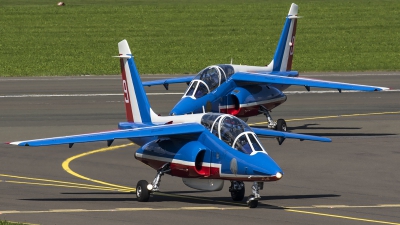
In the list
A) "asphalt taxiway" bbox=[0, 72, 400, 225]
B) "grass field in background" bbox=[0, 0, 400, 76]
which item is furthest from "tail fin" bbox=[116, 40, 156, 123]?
"grass field in background" bbox=[0, 0, 400, 76]

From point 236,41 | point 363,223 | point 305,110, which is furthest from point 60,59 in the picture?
point 363,223

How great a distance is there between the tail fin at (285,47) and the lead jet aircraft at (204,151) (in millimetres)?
16177

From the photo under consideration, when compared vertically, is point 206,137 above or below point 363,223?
above

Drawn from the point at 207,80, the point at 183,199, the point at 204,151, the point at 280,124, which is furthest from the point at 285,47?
the point at 204,151

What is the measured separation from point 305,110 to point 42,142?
21.7 m

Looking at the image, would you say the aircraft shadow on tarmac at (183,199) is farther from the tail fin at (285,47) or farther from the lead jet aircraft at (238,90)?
the tail fin at (285,47)

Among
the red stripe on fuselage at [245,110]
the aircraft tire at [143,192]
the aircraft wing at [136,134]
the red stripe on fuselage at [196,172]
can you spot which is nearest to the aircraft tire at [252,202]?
the red stripe on fuselage at [196,172]

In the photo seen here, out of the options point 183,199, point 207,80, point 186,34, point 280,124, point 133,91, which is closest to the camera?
point 183,199

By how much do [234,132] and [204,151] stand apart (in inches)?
40.8

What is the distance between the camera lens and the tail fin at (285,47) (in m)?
42.8

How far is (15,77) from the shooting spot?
57406 millimetres

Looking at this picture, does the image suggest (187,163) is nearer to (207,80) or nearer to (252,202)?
(252,202)

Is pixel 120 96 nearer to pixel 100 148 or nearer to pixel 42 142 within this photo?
pixel 100 148

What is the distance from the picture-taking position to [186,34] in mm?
74250
